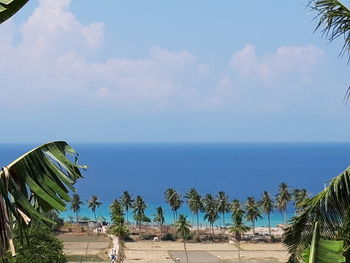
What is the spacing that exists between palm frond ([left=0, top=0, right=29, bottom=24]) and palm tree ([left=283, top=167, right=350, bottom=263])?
2915mm

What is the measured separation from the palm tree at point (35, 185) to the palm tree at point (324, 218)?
198cm

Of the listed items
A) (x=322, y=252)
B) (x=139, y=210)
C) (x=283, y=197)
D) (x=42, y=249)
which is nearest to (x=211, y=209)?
(x=139, y=210)

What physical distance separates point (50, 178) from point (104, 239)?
62.4m

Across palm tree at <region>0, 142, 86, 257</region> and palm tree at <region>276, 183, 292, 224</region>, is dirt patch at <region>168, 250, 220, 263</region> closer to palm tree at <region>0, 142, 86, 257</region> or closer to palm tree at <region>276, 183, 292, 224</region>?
palm tree at <region>276, 183, 292, 224</region>

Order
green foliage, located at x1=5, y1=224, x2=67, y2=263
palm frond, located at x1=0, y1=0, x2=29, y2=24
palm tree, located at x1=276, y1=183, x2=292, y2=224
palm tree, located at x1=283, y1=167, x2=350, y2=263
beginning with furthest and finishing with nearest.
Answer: palm tree, located at x1=276, y1=183, x2=292, y2=224 < green foliage, located at x1=5, y1=224, x2=67, y2=263 < palm tree, located at x1=283, y1=167, x2=350, y2=263 < palm frond, located at x1=0, y1=0, x2=29, y2=24

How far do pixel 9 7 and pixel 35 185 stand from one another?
1.48 metres

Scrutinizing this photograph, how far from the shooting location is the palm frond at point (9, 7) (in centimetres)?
341

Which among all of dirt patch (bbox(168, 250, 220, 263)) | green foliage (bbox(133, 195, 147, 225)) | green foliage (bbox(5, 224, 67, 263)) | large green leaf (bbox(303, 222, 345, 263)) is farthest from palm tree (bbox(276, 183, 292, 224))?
large green leaf (bbox(303, 222, 345, 263))

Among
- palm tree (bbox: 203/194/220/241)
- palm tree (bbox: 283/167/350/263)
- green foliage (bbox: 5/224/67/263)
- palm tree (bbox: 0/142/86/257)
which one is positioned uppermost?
palm tree (bbox: 0/142/86/257)

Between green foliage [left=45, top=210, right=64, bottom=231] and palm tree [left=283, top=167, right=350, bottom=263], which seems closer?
green foliage [left=45, top=210, right=64, bottom=231]

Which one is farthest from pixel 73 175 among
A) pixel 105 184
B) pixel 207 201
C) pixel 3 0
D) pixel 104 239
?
pixel 105 184

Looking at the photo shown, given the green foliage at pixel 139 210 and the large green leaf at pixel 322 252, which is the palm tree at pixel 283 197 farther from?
the large green leaf at pixel 322 252

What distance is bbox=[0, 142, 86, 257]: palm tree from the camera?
12.4ft

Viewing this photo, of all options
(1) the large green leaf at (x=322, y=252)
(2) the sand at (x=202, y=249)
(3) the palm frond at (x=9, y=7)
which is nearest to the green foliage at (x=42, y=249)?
(2) the sand at (x=202, y=249)
